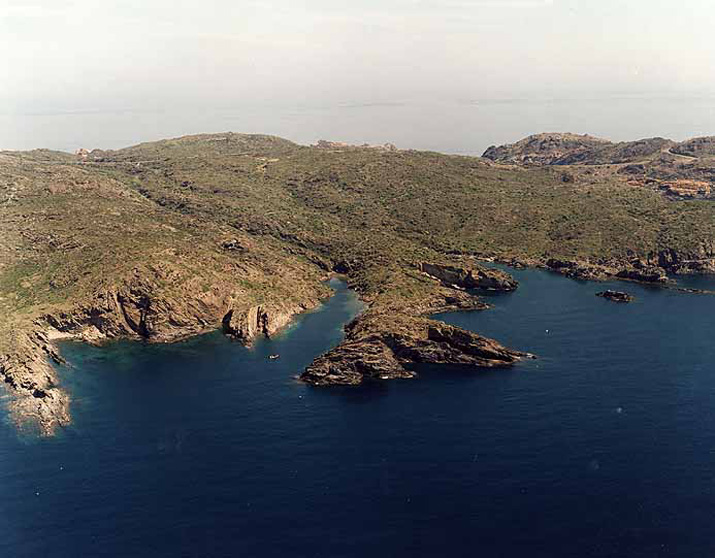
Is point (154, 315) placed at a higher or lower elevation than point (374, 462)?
higher

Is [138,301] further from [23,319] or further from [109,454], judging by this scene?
[109,454]

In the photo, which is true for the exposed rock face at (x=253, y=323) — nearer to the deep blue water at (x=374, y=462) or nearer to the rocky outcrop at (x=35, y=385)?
the deep blue water at (x=374, y=462)

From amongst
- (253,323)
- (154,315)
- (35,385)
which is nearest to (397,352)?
(253,323)

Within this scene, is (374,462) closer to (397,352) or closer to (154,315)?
(397,352)

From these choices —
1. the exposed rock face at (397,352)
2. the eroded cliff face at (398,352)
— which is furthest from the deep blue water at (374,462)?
the exposed rock face at (397,352)

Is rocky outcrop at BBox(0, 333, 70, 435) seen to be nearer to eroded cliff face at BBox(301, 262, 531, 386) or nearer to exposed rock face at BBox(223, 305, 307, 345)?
exposed rock face at BBox(223, 305, 307, 345)

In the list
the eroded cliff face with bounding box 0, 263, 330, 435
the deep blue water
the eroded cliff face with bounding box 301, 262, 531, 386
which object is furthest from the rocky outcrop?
the eroded cliff face with bounding box 301, 262, 531, 386
